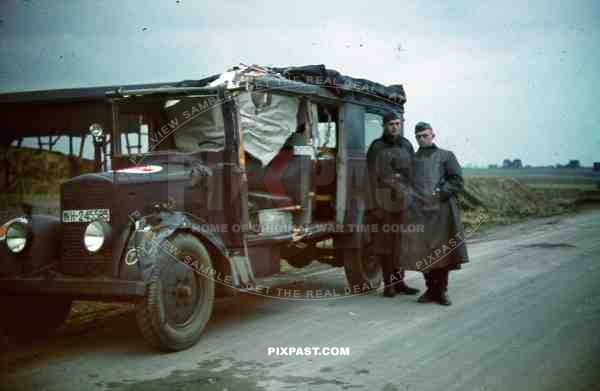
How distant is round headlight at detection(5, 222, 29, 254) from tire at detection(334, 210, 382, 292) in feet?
13.2

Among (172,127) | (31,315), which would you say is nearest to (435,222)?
(172,127)

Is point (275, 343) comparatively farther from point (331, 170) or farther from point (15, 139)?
point (15, 139)

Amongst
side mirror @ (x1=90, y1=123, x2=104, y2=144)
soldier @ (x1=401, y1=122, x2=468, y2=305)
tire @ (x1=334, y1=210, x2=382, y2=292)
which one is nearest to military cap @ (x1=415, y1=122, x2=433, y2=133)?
soldier @ (x1=401, y1=122, x2=468, y2=305)

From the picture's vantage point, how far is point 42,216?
593 cm

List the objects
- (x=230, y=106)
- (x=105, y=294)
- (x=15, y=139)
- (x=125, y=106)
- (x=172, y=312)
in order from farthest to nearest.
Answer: (x=15, y=139)
(x=125, y=106)
(x=230, y=106)
(x=172, y=312)
(x=105, y=294)

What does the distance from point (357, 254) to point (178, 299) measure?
10.8 feet

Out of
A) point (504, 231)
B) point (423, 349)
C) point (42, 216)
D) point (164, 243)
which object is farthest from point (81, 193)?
point (504, 231)

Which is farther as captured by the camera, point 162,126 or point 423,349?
point 162,126

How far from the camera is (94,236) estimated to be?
5.53 metres

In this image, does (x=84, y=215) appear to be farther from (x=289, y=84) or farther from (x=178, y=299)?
(x=289, y=84)

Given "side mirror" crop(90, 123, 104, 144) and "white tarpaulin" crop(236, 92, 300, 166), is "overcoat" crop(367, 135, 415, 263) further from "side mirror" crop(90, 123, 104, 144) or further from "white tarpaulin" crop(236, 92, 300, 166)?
"side mirror" crop(90, 123, 104, 144)

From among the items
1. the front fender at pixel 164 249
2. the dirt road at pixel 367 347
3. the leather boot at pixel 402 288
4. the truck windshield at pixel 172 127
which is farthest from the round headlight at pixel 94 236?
the leather boot at pixel 402 288

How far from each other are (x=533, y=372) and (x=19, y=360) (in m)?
4.20

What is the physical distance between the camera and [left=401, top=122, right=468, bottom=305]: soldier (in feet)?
24.6
